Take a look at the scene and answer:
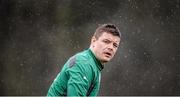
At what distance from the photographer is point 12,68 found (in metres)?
7.54

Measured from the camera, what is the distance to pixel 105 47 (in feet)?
9.98

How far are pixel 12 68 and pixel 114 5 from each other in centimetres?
171

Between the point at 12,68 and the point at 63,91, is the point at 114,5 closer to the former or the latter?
the point at 12,68

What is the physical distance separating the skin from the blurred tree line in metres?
4.24

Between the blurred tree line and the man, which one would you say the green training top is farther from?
the blurred tree line

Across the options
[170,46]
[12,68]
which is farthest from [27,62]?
[170,46]

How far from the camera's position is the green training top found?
2.83m

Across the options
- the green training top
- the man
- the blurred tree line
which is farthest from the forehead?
the blurred tree line

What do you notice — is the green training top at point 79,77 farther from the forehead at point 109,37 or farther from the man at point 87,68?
the forehead at point 109,37

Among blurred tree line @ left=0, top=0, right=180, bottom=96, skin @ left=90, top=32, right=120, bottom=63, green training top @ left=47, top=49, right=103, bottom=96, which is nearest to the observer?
green training top @ left=47, top=49, right=103, bottom=96

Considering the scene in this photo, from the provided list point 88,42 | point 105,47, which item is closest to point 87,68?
point 105,47

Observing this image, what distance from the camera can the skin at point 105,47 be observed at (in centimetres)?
305

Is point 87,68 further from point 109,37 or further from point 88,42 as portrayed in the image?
point 88,42

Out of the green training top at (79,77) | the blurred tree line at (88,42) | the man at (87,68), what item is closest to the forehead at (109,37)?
the man at (87,68)
